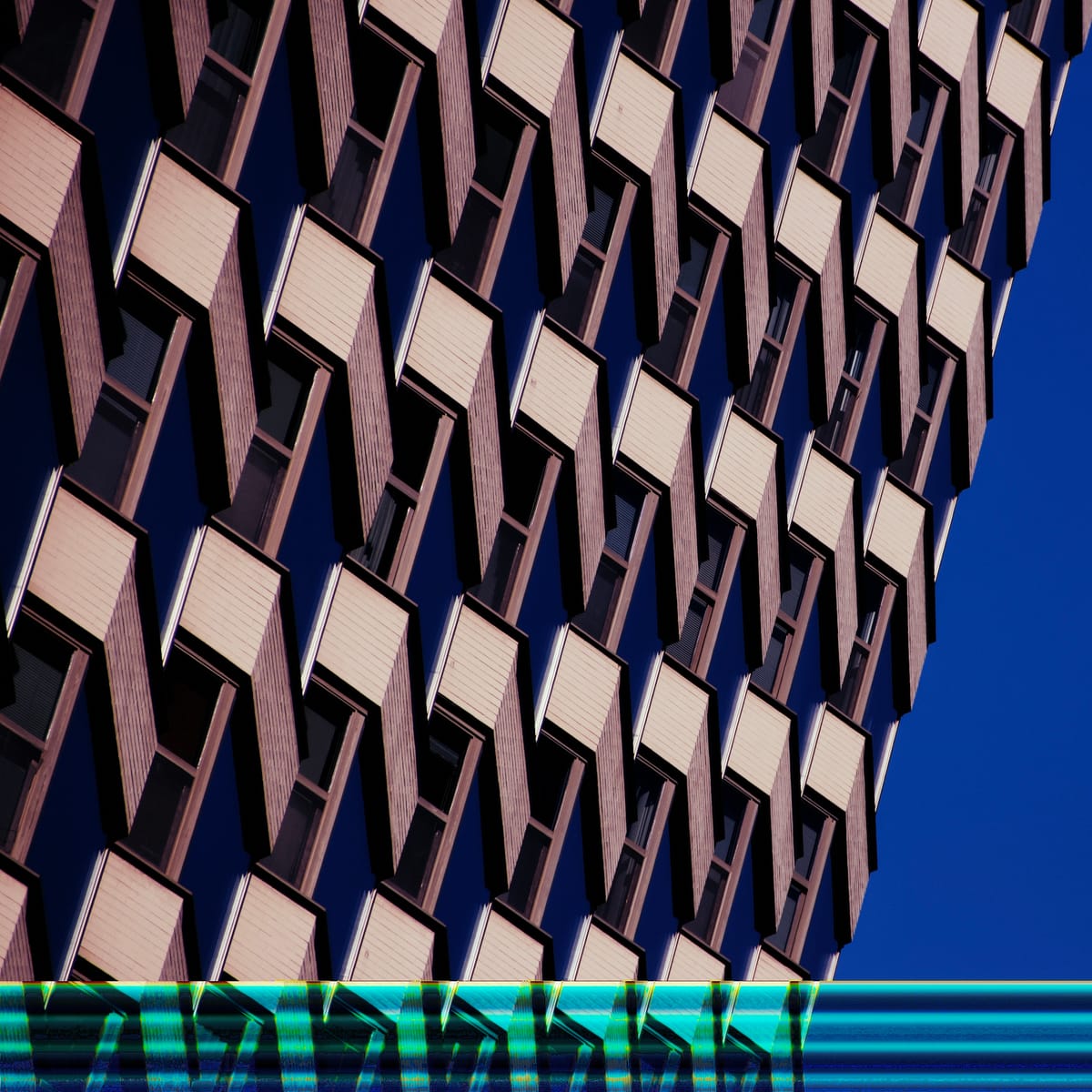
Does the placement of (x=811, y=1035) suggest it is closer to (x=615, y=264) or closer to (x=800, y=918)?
(x=615, y=264)

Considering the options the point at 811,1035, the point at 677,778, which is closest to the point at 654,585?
the point at 677,778

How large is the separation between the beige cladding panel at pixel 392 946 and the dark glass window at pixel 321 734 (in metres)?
1.89

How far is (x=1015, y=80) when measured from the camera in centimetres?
3819

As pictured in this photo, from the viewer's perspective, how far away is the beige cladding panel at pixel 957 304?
3619 centimetres

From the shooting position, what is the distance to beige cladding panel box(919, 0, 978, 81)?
3528 cm


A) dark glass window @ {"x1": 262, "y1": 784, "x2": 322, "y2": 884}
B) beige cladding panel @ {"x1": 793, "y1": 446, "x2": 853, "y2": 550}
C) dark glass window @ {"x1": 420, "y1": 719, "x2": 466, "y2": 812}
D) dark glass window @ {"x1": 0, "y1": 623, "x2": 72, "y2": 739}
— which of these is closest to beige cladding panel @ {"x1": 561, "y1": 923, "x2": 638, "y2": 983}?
dark glass window @ {"x1": 420, "y1": 719, "x2": 466, "y2": 812}

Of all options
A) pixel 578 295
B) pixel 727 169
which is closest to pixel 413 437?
pixel 578 295

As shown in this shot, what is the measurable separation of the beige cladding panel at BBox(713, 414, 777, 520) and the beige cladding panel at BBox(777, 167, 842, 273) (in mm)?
3368

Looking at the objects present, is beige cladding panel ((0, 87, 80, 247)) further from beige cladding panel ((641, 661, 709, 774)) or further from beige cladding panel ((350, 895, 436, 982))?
beige cladding panel ((641, 661, 709, 774))

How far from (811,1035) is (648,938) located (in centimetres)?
2162

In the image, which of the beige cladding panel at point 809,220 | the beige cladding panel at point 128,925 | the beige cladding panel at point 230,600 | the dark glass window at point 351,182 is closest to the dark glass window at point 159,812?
the beige cladding panel at point 128,925

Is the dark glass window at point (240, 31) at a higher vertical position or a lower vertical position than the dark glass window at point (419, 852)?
higher

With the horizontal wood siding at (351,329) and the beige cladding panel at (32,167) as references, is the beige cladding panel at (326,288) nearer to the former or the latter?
the horizontal wood siding at (351,329)

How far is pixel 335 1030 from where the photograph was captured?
7.18m
